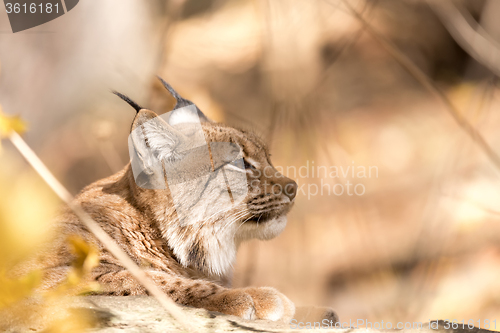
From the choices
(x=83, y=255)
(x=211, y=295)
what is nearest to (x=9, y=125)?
(x=83, y=255)

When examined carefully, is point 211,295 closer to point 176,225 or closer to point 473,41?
point 176,225

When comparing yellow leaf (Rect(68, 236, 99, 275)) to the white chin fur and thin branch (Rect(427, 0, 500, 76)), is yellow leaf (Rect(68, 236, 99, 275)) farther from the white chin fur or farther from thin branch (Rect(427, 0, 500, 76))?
thin branch (Rect(427, 0, 500, 76))

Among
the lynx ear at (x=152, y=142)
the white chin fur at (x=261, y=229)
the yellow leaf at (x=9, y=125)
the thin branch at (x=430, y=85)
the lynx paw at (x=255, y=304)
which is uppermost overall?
the thin branch at (x=430, y=85)

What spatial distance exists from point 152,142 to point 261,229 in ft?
2.52

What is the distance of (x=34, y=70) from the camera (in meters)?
4.45

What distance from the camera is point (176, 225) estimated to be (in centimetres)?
222

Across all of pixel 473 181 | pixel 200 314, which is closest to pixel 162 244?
pixel 200 314

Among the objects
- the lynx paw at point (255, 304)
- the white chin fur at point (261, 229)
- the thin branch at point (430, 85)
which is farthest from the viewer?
the thin branch at point (430, 85)

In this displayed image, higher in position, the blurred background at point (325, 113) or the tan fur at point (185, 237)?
the blurred background at point (325, 113)

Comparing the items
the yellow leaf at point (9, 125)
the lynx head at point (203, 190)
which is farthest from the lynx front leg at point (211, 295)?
the yellow leaf at point (9, 125)

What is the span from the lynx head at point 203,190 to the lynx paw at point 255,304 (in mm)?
523

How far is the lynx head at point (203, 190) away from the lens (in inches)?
87.8

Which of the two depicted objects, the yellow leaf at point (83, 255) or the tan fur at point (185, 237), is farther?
the tan fur at point (185, 237)

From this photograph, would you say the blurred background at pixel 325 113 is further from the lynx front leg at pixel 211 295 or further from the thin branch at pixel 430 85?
the lynx front leg at pixel 211 295
